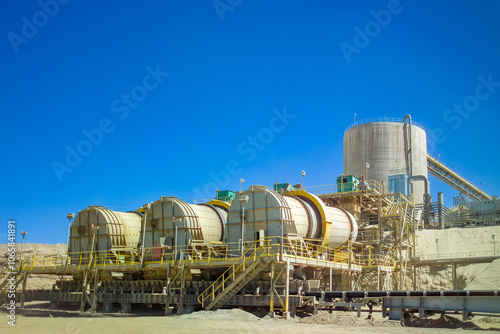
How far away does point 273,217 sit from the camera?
27.4 meters

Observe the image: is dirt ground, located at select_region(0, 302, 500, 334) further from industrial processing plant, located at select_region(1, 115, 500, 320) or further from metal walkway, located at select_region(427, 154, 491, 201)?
metal walkway, located at select_region(427, 154, 491, 201)

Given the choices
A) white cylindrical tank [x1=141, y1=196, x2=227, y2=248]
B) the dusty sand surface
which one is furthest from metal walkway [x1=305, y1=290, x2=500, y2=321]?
the dusty sand surface

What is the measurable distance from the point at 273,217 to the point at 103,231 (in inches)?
475

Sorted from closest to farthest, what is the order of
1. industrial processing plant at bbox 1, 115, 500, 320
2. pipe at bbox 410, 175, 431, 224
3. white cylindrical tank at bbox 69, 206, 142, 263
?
industrial processing plant at bbox 1, 115, 500, 320 → white cylindrical tank at bbox 69, 206, 142, 263 → pipe at bbox 410, 175, 431, 224

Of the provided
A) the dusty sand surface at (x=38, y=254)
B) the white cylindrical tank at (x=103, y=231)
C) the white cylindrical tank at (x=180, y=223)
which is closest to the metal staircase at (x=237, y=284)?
the white cylindrical tank at (x=180, y=223)

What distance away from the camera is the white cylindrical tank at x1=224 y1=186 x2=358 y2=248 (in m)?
27.4

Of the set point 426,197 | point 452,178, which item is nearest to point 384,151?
point 426,197

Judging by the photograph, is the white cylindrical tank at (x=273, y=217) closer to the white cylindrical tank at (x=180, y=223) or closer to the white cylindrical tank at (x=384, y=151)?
the white cylindrical tank at (x=180, y=223)

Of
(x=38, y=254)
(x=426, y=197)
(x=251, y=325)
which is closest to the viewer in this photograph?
(x=251, y=325)

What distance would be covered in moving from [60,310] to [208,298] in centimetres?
1158

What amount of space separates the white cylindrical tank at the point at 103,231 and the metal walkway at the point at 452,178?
128 feet

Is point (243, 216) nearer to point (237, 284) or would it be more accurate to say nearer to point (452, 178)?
point (237, 284)

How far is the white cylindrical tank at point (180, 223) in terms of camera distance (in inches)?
1198

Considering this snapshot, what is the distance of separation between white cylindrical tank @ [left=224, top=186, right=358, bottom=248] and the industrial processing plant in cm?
5
